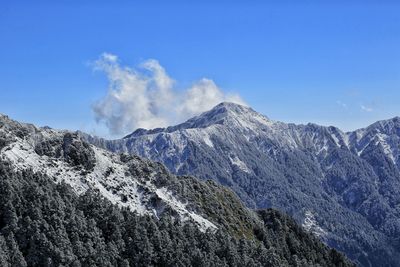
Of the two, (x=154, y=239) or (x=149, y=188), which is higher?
(x=149, y=188)

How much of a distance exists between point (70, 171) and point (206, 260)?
50315 mm

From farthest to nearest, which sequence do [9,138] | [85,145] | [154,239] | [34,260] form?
[85,145]
[9,138]
[154,239]
[34,260]

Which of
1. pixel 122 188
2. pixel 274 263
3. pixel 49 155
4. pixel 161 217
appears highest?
pixel 49 155

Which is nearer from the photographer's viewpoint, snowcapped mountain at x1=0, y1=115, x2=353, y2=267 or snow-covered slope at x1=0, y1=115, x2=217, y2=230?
snowcapped mountain at x1=0, y1=115, x2=353, y2=267

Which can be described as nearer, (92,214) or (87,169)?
(92,214)

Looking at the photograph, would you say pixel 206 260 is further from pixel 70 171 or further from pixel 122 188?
pixel 70 171

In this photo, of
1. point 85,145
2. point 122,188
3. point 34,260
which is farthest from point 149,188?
point 34,260

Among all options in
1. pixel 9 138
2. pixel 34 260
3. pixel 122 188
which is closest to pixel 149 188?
pixel 122 188

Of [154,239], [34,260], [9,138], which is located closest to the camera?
[34,260]

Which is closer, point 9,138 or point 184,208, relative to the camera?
point 9,138

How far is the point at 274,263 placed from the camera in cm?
18238

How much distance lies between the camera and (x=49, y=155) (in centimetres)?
18162

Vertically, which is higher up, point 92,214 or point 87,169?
point 87,169

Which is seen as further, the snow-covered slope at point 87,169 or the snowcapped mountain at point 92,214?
the snow-covered slope at point 87,169
